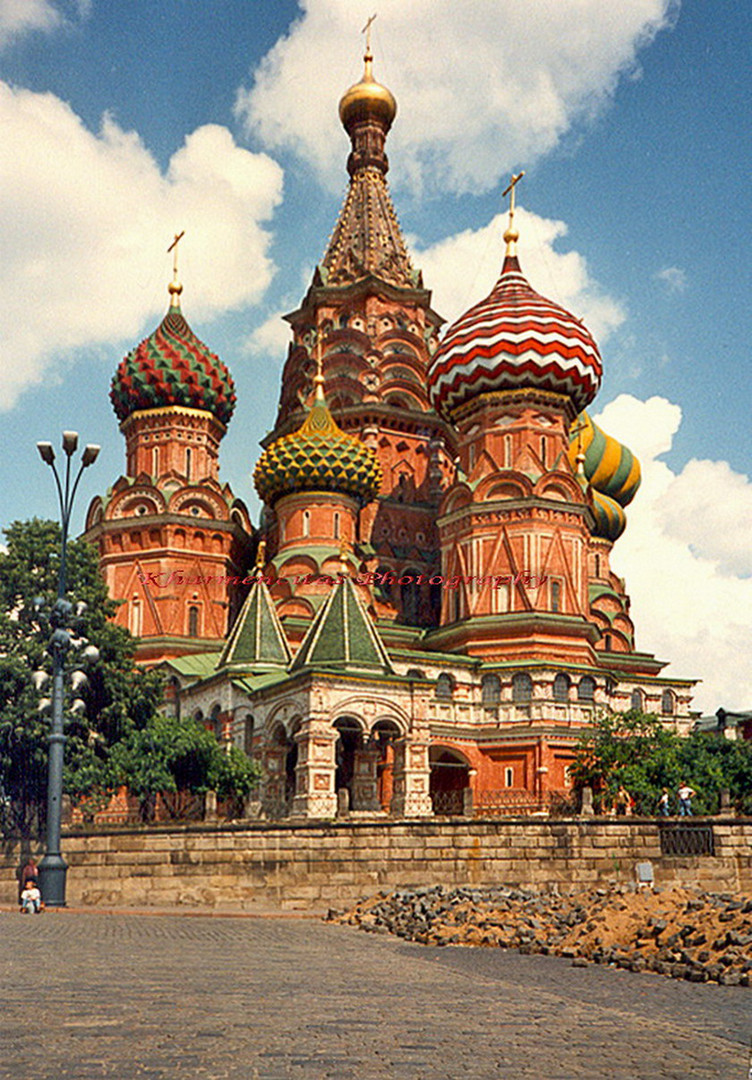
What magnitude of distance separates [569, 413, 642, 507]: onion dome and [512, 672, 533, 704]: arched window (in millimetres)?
14780

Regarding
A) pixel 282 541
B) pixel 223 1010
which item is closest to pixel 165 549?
pixel 282 541

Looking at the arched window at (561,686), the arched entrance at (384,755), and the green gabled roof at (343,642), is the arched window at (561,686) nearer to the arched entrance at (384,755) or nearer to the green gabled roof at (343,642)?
the arched entrance at (384,755)

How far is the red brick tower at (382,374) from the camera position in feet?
149

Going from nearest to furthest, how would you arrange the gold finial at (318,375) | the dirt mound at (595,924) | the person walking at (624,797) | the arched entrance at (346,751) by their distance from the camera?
the dirt mound at (595,924)
the arched entrance at (346,751)
the person walking at (624,797)
the gold finial at (318,375)

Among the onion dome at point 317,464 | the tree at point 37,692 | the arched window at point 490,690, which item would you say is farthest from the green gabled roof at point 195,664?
the arched window at point 490,690

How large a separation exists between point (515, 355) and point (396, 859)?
2255cm

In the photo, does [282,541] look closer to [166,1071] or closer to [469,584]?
[469,584]

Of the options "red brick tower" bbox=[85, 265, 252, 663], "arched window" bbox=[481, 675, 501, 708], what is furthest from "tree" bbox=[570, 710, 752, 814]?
"red brick tower" bbox=[85, 265, 252, 663]

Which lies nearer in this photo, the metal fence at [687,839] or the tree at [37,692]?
the metal fence at [687,839]

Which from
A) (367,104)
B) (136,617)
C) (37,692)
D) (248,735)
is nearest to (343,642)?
(248,735)

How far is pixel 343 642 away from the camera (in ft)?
104

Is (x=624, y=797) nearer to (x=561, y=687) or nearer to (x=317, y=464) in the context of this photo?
(x=561, y=687)

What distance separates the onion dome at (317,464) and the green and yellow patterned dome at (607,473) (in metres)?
11.8

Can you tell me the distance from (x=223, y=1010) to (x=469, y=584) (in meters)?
32.3
